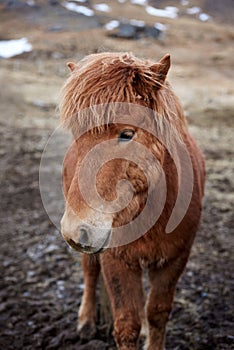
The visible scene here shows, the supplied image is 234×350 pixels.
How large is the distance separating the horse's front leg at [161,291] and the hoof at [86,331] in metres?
0.65

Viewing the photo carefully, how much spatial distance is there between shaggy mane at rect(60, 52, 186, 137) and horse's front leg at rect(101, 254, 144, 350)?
96 centimetres

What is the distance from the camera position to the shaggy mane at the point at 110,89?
220cm

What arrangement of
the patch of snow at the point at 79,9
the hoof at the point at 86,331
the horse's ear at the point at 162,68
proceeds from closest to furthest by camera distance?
the horse's ear at the point at 162,68, the hoof at the point at 86,331, the patch of snow at the point at 79,9

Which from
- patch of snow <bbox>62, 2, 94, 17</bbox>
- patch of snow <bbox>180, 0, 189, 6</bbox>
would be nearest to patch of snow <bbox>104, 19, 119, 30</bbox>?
patch of snow <bbox>62, 2, 94, 17</bbox>

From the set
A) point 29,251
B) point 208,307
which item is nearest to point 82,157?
point 208,307

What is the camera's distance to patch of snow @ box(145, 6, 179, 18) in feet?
89.0

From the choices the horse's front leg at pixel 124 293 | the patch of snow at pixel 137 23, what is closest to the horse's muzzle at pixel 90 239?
→ the horse's front leg at pixel 124 293

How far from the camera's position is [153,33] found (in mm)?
23109

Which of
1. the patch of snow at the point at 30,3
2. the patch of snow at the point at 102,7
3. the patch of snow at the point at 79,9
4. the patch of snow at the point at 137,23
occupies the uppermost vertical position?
the patch of snow at the point at 30,3

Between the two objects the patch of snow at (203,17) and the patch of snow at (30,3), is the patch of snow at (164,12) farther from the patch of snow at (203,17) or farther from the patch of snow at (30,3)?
the patch of snow at (30,3)

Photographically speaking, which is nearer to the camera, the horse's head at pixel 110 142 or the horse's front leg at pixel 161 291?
the horse's head at pixel 110 142

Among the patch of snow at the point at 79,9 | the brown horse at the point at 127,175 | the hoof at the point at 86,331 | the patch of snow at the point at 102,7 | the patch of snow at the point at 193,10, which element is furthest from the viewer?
the patch of snow at the point at 193,10

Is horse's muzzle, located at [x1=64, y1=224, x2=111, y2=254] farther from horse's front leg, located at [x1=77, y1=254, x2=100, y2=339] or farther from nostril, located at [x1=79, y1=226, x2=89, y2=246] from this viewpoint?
horse's front leg, located at [x1=77, y1=254, x2=100, y2=339]

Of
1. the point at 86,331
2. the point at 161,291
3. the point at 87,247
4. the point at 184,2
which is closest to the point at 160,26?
the point at 184,2
